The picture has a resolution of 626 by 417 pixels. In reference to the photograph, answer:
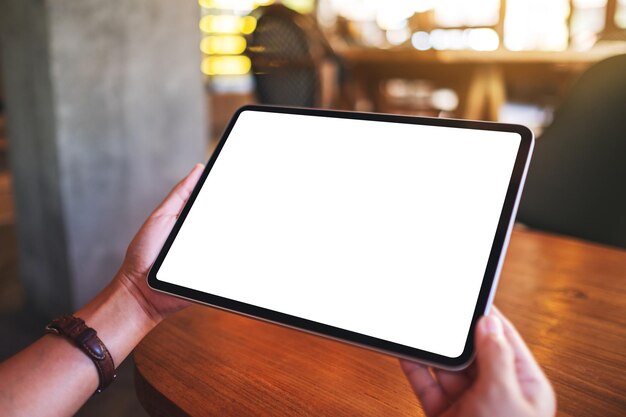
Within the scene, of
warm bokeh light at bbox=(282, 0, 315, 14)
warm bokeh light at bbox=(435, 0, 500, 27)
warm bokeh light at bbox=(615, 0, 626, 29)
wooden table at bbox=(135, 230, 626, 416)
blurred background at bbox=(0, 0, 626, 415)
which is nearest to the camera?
wooden table at bbox=(135, 230, 626, 416)

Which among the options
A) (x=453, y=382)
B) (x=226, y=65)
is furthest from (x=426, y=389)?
(x=226, y=65)

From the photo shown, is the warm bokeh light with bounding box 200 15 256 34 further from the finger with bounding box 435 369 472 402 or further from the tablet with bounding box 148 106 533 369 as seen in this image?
the finger with bounding box 435 369 472 402

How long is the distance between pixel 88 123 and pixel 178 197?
3.54 feet

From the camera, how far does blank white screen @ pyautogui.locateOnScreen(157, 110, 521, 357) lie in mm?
403

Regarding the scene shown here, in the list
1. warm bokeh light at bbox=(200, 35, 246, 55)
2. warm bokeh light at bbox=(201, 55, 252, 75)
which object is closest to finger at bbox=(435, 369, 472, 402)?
warm bokeh light at bbox=(201, 55, 252, 75)

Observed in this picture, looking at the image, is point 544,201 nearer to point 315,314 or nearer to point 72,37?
point 315,314

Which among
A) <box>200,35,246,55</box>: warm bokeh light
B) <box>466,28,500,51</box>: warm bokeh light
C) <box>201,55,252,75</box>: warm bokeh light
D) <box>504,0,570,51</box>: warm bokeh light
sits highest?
<box>504,0,570,51</box>: warm bokeh light

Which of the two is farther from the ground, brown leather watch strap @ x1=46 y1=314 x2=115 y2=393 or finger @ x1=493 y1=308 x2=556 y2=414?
finger @ x1=493 y1=308 x2=556 y2=414

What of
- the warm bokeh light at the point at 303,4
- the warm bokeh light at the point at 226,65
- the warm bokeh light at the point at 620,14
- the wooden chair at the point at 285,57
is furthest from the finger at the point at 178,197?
the warm bokeh light at the point at 226,65

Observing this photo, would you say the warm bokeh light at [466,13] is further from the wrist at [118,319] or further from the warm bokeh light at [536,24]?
the wrist at [118,319]

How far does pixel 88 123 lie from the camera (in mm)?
1523

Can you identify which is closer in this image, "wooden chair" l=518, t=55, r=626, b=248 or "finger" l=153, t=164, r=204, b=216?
"finger" l=153, t=164, r=204, b=216

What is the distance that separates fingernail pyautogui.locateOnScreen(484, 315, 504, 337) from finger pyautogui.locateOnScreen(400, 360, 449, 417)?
0.22 feet

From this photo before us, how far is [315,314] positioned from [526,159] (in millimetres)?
199
